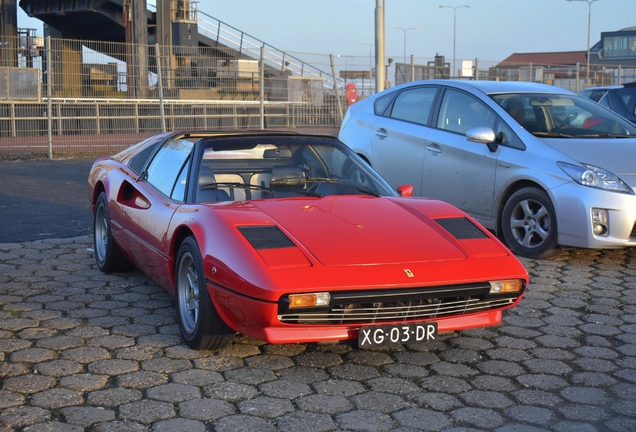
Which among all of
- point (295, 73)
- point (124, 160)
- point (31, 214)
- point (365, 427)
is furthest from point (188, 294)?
point (295, 73)

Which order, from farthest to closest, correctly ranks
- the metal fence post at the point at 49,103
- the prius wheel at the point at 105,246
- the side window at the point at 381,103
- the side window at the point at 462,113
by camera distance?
the metal fence post at the point at 49,103, the side window at the point at 381,103, the side window at the point at 462,113, the prius wheel at the point at 105,246

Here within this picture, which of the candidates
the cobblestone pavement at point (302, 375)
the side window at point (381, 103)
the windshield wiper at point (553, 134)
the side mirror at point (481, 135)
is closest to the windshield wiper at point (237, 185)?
the cobblestone pavement at point (302, 375)

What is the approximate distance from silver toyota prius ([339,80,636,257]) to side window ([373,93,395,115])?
1cm

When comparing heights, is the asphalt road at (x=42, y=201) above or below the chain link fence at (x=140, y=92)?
below

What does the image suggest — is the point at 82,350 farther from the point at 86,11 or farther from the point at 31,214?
the point at 86,11

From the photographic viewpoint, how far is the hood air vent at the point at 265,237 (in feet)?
13.0

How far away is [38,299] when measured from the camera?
5.35 m

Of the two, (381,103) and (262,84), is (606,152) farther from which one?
(262,84)

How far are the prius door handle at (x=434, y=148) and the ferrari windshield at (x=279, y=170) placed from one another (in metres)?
2.35

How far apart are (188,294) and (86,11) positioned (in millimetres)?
30125

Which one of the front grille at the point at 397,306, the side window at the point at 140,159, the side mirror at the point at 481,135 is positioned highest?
the side mirror at the point at 481,135

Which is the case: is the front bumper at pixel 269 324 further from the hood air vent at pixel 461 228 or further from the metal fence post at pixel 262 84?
the metal fence post at pixel 262 84

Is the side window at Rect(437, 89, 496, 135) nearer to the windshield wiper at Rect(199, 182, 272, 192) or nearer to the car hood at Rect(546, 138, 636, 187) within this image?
the car hood at Rect(546, 138, 636, 187)

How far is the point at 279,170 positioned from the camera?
502cm
